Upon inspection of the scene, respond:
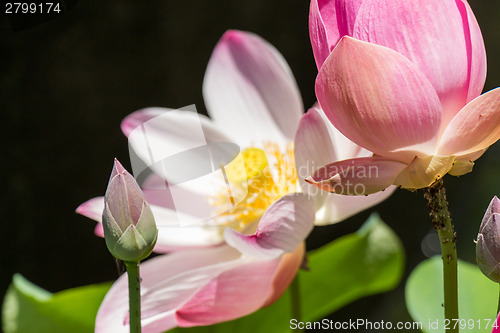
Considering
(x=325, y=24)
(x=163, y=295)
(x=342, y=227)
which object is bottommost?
(x=342, y=227)

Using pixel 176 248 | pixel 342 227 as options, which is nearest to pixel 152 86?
pixel 342 227

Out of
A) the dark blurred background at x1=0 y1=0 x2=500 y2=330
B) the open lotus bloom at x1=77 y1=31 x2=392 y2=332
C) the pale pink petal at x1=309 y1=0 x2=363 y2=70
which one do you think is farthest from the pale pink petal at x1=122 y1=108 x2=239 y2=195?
the dark blurred background at x1=0 y1=0 x2=500 y2=330

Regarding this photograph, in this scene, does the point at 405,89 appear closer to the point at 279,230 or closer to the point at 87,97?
Result: the point at 279,230

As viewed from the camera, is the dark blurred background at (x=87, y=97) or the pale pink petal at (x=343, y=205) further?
the dark blurred background at (x=87, y=97)

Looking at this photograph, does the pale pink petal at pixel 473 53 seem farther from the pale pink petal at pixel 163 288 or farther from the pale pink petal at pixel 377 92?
the pale pink petal at pixel 163 288

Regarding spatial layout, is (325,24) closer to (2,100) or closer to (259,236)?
(259,236)

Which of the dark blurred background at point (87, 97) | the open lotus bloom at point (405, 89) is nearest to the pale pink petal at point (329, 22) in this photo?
the open lotus bloom at point (405, 89)
